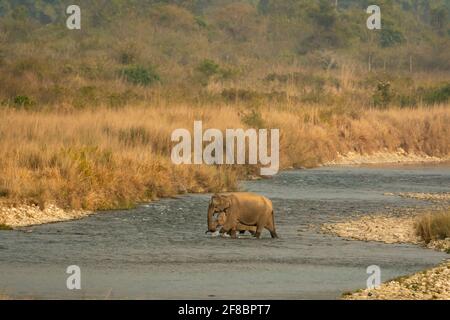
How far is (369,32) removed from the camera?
98.4 meters

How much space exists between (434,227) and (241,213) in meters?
3.71

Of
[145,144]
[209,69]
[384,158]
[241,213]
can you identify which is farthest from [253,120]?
[209,69]

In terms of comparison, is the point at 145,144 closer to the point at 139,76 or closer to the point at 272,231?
the point at 272,231

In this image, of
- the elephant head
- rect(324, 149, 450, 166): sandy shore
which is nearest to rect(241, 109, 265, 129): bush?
rect(324, 149, 450, 166): sandy shore

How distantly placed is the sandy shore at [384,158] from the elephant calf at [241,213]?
75.0ft

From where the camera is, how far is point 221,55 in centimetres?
8731

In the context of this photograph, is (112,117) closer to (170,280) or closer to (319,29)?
(170,280)

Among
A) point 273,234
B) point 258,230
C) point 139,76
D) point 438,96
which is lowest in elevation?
point 273,234

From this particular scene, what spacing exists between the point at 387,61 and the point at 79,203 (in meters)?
62.1

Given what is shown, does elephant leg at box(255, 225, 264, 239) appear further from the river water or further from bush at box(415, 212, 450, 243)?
bush at box(415, 212, 450, 243)

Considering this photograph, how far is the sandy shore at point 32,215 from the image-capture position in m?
25.0

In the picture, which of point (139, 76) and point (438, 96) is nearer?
point (438, 96)

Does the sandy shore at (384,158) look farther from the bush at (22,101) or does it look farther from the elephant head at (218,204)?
the elephant head at (218,204)
